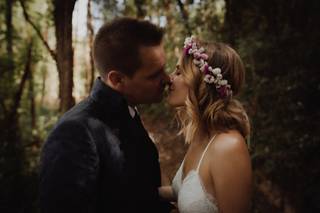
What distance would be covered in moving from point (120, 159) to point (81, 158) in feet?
1.05

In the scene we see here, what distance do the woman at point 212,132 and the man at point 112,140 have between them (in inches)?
11.7

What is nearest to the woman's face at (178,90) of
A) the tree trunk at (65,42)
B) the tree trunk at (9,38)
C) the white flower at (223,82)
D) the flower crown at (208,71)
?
the flower crown at (208,71)

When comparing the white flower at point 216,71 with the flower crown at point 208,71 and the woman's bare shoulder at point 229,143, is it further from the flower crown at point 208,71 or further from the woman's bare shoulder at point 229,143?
the woman's bare shoulder at point 229,143

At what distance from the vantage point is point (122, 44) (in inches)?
106

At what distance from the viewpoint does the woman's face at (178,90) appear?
3289 mm

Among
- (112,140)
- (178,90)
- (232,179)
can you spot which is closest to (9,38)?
(178,90)

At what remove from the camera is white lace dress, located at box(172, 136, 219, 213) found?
293cm

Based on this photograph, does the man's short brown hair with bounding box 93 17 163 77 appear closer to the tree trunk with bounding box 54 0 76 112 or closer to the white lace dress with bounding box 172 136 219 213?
the white lace dress with bounding box 172 136 219 213

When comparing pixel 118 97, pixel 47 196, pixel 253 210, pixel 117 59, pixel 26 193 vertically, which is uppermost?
pixel 117 59

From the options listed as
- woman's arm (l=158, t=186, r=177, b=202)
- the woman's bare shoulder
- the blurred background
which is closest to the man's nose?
the woman's bare shoulder

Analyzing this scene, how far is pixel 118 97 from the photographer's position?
8.84ft

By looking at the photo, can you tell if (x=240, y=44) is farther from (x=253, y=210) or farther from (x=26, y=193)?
(x=26, y=193)

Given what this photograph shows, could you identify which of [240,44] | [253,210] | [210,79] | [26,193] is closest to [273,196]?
[253,210]

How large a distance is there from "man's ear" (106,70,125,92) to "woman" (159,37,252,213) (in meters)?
0.64
